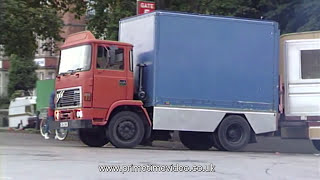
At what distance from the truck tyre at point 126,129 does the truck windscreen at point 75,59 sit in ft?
5.24

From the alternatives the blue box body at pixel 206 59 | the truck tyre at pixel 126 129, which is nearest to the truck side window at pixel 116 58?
the blue box body at pixel 206 59

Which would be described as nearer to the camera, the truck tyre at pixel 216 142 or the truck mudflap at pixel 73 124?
the truck mudflap at pixel 73 124

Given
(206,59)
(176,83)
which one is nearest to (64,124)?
(176,83)

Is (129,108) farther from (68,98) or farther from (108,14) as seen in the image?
(108,14)

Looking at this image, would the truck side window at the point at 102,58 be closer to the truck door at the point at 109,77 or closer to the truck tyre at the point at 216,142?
the truck door at the point at 109,77

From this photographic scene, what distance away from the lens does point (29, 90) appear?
167ft

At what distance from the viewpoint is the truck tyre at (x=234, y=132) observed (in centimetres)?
1756

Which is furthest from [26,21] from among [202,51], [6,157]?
[6,157]

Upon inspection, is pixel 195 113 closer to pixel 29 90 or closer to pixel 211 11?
pixel 211 11

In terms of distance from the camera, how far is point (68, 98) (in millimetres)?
17078

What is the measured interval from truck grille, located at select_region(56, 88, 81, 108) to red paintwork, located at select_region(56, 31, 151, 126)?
0.16 m

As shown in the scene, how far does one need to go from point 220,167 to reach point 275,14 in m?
12.4

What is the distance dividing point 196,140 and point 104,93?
3765 mm

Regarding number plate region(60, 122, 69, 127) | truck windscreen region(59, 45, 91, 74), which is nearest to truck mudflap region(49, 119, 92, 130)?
number plate region(60, 122, 69, 127)
